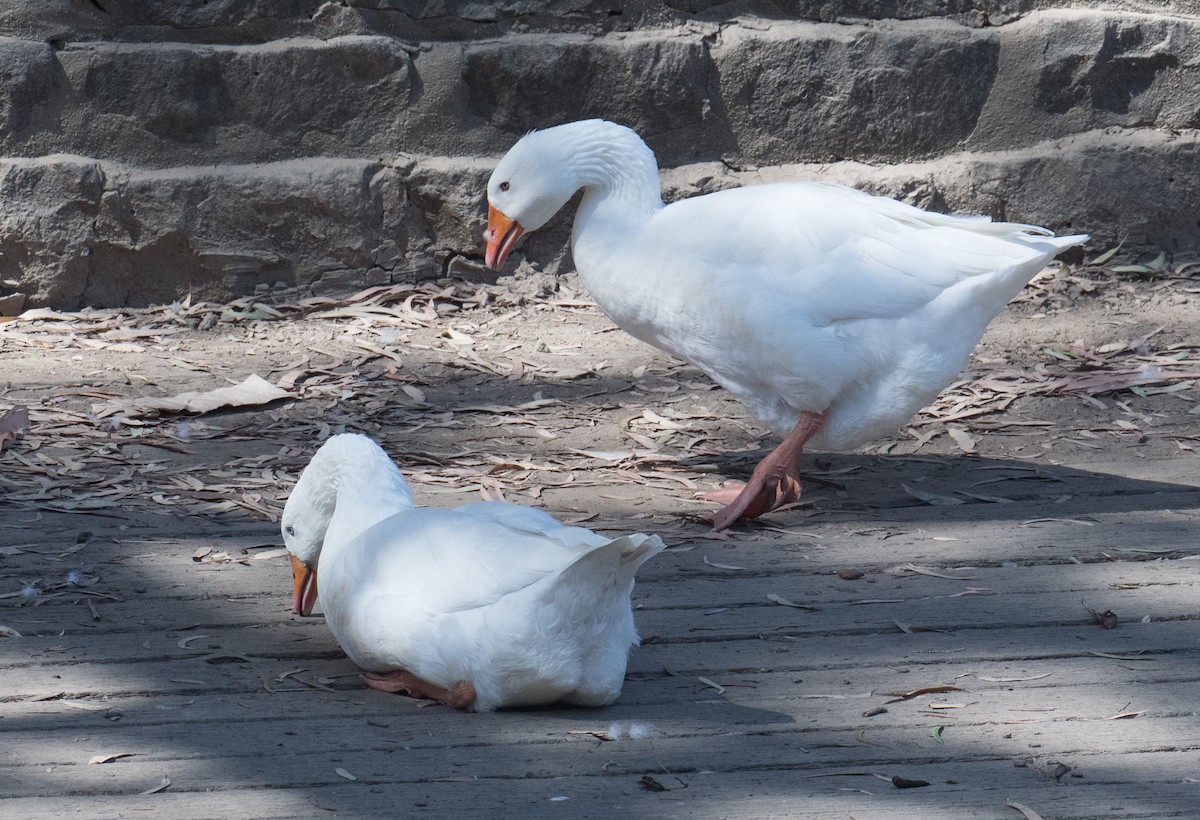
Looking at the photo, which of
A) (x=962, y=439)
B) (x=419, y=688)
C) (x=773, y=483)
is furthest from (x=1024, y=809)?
(x=962, y=439)

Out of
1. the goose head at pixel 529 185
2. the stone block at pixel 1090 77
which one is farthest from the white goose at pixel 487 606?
the stone block at pixel 1090 77

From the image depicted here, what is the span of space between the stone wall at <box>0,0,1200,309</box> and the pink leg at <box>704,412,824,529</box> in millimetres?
1794

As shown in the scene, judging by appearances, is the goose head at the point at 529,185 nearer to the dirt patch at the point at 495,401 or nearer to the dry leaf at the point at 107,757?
the dirt patch at the point at 495,401

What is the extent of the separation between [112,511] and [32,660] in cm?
85

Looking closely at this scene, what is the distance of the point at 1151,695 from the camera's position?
2.41 meters

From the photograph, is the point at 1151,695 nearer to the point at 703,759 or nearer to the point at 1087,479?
the point at 703,759

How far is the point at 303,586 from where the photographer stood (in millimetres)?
2811

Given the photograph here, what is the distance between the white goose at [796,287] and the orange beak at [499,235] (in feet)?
0.77

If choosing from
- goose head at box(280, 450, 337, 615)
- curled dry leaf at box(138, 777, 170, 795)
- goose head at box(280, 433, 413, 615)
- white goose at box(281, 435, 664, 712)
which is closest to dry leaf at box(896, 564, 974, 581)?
white goose at box(281, 435, 664, 712)

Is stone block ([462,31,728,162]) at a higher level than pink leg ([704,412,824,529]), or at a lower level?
higher

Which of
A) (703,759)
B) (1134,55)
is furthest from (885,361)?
(1134,55)

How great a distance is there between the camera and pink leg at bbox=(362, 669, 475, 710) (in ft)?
7.76

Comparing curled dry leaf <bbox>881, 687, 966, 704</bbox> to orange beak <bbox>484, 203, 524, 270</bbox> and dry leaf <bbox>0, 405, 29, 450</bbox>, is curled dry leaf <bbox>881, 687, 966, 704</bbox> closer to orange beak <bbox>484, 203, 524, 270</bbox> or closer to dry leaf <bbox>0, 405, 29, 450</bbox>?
orange beak <bbox>484, 203, 524, 270</bbox>

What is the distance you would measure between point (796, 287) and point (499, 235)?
934 millimetres
